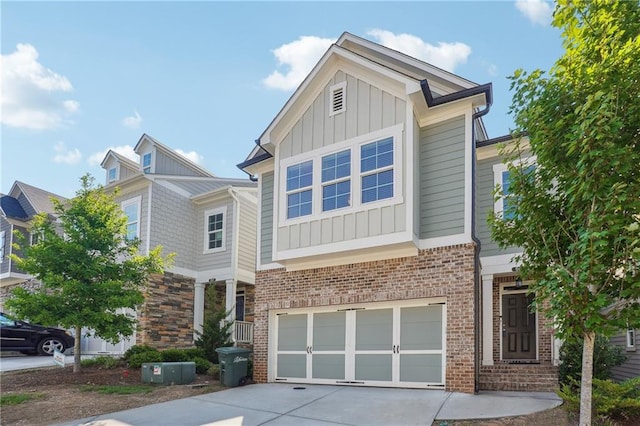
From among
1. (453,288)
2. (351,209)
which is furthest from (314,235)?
(453,288)

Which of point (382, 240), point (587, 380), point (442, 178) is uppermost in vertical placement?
point (442, 178)

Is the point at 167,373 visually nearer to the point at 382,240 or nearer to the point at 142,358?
the point at 142,358

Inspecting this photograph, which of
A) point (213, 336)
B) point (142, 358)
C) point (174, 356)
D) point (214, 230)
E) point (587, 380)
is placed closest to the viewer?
point (587, 380)

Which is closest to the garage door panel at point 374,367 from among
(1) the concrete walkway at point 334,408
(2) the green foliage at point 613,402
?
(1) the concrete walkway at point 334,408

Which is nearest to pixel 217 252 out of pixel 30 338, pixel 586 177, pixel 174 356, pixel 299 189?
pixel 174 356

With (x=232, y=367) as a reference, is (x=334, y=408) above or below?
below

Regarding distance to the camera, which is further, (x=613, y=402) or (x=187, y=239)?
(x=187, y=239)

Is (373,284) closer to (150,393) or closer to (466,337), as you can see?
(466,337)

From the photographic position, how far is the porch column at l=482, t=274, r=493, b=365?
1280cm

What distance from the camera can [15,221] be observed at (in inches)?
949

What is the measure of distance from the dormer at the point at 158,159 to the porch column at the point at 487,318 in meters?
12.6

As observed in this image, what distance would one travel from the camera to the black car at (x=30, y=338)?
17547 mm

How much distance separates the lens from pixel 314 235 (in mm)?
12109

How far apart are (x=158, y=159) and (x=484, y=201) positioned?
12.6 m
